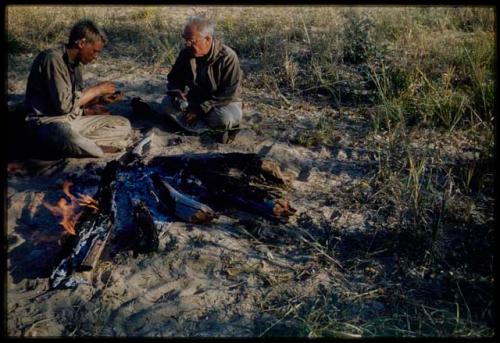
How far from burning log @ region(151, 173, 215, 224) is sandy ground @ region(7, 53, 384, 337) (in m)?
0.08

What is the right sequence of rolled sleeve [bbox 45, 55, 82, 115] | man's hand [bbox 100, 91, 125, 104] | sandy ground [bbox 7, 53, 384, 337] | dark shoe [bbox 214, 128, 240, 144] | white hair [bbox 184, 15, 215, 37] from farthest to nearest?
man's hand [bbox 100, 91, 125, 104], dark shoe [bbox 214, 128, 240, 144], white hair [bbox 184, 15, 215, 37], rolled sleeve [bbox 45, 55, 82, 115], sandy ground [bbox 7, 53, 384, 337]

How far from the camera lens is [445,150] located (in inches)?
223

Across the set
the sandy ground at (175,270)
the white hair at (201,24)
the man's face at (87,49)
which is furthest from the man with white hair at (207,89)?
the man's face at (87,49)

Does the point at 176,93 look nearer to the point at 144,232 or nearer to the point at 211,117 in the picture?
the point at 211,117

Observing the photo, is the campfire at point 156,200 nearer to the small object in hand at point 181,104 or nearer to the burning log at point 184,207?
the burning log at point 184,207

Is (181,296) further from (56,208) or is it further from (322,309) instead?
(56,208)

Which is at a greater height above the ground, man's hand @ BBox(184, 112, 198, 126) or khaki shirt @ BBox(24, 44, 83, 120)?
khaki shirt @ BBox(24, 44, 83, 120)

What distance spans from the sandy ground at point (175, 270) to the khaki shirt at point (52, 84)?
0.60 metres

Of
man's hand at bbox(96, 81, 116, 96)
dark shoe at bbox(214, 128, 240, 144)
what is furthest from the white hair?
man's hand at bbox(96, 81, 116, 96)

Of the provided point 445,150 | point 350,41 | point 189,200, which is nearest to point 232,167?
point 189,200

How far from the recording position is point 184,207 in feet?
14.6

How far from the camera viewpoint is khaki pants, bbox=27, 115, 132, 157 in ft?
16.7

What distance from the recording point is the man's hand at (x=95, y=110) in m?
5.98

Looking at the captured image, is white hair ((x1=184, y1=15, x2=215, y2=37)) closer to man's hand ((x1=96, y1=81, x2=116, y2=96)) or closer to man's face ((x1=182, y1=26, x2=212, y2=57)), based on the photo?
man's face ((x1=182, y1=26, x2=212, y2=57))
